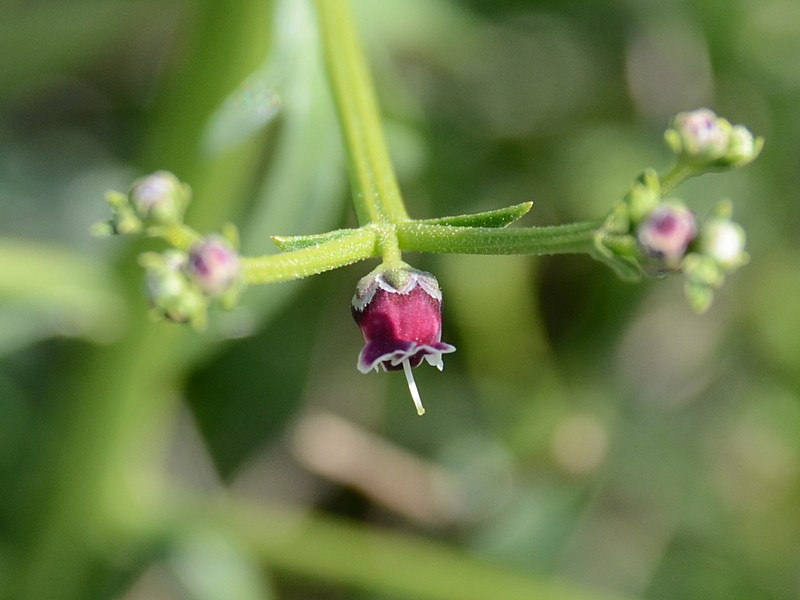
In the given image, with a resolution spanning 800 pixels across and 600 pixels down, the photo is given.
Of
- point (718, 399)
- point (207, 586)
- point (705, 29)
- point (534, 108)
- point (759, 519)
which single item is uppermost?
point (705, 29)

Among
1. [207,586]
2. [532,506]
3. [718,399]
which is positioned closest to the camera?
[207,586]

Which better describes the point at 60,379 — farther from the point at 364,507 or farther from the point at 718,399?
the point at 718,399

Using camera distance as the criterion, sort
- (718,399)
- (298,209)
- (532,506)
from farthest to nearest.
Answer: (718,399) → (532,506) → (298,209)

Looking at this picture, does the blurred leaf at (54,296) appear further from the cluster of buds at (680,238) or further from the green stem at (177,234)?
the cluster of buds at (680,238)

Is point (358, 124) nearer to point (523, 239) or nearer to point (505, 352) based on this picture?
point (523, 239)

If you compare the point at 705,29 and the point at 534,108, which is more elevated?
the point at 705,29

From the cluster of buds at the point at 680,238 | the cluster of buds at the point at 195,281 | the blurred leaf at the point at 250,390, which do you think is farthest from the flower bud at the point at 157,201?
the blurred leaf at the point at 250,390

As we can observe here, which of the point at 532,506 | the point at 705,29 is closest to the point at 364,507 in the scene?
the point at 532,506

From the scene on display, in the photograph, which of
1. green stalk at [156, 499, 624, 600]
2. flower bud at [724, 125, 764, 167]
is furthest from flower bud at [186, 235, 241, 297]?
green stalk at [156, 499, 624, 600]
